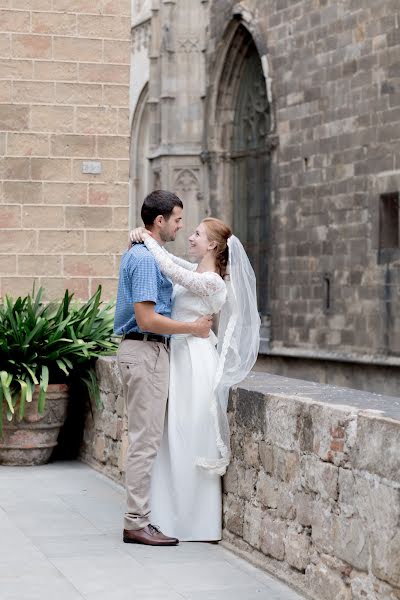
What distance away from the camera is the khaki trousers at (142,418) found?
6.80 m

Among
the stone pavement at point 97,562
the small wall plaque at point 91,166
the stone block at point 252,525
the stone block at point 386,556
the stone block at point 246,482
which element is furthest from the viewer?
the small wall plaque at point 91,166

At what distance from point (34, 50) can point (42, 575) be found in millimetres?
7480

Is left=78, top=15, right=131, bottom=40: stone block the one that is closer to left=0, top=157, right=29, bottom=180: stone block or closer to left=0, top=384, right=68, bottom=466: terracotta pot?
left=0, top=157, right=29, bottom=180: stone block

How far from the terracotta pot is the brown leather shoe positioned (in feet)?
10.2

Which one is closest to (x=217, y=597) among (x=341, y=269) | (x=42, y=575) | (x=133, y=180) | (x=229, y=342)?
(x=42, y=575)

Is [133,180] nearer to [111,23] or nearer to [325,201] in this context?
[325,201]

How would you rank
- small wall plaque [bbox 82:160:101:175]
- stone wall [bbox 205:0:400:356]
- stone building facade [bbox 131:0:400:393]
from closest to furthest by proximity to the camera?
small wall plaque [bbox 82:160:101:175]
stone wall [bbox 205:0:400:356]
stone building facade [bbox 131:0:400:393]

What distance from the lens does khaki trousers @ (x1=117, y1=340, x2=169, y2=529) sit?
6.80m

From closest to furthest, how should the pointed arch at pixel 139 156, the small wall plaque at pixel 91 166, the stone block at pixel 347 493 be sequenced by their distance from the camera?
1. the stone block at pixel 347 493
2. the small wall plaque at pixel 91 166
3. the pointed arch at pixel 139 156

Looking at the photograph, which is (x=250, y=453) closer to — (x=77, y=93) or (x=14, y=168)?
(x=14, y=168)

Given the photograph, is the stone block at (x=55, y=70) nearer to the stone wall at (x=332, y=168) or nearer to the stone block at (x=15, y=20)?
the stone block at (x=15, y=20)

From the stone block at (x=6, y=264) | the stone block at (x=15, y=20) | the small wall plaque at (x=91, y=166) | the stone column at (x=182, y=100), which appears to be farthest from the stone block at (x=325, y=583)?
the stone column at (x=182, y=100)

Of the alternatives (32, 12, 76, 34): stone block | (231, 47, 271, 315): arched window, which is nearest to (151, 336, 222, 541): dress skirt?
(32, 12, 76, 34): stone block

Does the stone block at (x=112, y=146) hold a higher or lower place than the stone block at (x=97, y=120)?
lower
